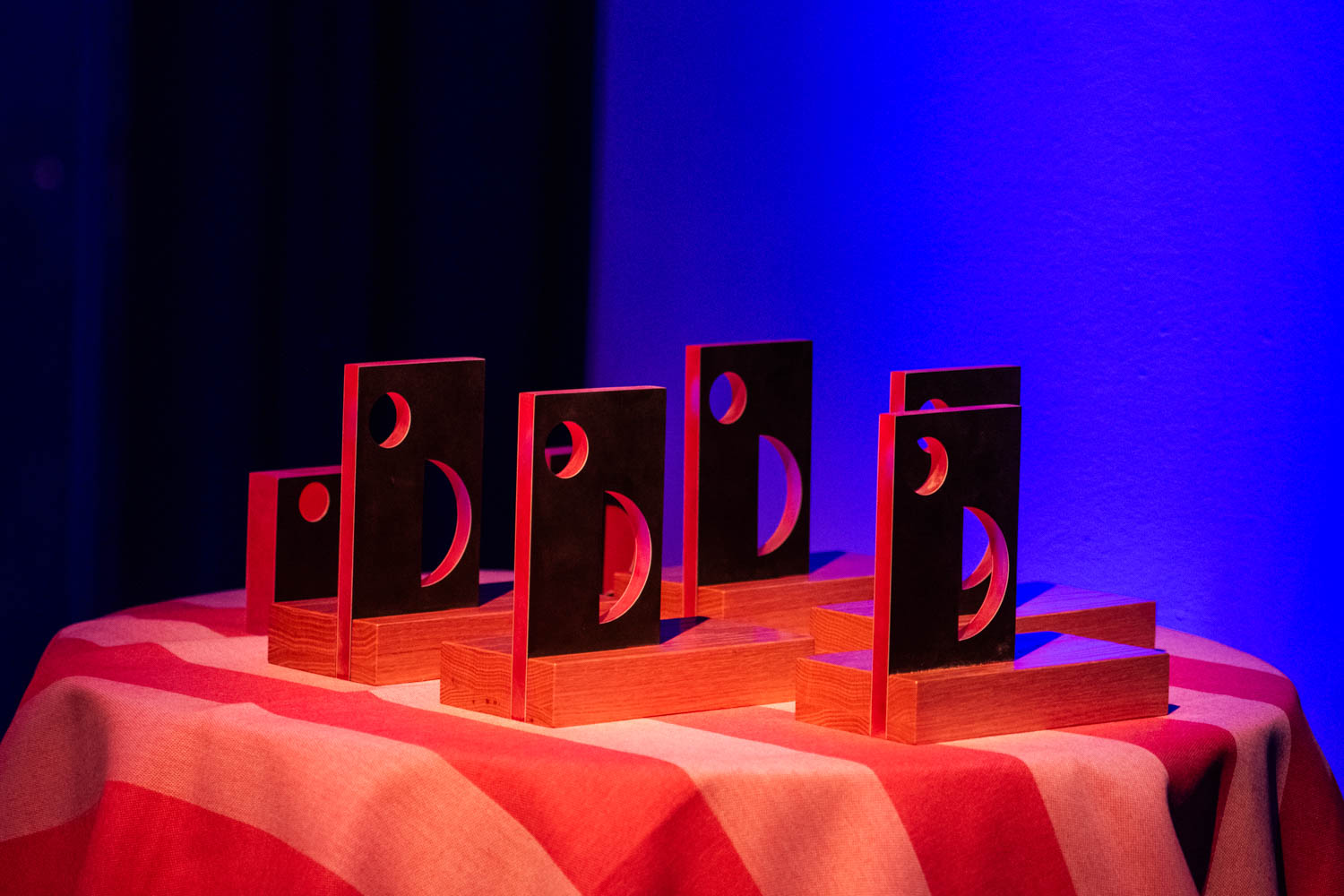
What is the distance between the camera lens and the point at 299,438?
2756 mm

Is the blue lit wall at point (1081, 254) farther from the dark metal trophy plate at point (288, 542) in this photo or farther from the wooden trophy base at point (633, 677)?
the dark metal trophy plate at point (288, 542)

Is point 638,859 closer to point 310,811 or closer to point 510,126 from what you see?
point 310,811

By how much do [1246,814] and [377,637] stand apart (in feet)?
2.36

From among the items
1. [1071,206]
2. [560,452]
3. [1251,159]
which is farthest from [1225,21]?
[560,452]

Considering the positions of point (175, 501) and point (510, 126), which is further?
point (510, 126)

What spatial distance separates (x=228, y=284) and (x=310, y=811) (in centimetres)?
180

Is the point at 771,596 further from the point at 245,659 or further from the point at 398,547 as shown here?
the point at 245,659

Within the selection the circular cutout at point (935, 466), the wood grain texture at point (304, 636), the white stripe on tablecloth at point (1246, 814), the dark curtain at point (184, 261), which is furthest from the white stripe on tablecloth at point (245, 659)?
the dark curtain at point (184, 261)

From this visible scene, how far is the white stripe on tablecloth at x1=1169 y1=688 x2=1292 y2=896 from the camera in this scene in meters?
1.15

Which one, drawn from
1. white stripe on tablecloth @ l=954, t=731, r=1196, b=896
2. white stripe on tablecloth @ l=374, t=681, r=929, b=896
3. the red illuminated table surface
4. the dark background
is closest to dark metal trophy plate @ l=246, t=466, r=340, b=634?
the red illuminated table surface

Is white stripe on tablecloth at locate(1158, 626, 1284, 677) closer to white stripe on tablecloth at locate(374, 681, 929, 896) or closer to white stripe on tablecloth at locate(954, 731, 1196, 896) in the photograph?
white stripe on tablecloth at locate(954, 731, 1196, 896)

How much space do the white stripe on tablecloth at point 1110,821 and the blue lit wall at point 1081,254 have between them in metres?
1.03

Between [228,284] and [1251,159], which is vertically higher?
[1251,159]

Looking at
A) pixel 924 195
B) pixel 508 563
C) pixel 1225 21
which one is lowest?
pixel 508 563
